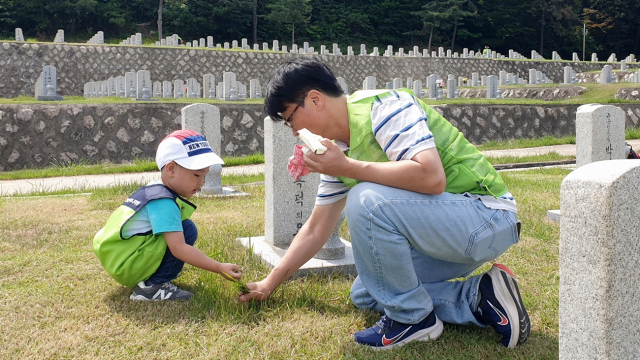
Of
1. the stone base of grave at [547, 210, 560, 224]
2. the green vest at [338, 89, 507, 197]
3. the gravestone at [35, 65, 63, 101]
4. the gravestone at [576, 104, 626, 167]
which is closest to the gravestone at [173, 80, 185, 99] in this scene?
the gravestone at [35, 65, 63, 101]

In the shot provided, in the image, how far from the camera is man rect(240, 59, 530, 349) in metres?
2.00

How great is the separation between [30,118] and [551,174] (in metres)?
8.45

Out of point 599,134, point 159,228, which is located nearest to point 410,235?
point 159,228

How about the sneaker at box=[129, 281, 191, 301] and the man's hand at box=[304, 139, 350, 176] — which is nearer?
the man's hand at box=[304, 139, 350, 176]

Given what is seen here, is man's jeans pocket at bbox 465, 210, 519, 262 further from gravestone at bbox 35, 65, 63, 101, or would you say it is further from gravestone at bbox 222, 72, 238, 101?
gravestone at bbox 35, 65, 63, 101

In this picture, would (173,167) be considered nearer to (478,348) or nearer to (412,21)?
(478,348)

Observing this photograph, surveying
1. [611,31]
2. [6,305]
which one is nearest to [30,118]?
[6,305]

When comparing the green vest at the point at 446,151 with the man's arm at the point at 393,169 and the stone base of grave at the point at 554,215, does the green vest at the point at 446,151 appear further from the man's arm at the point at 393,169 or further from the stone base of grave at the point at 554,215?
the stone base of grave at the point at 554,215

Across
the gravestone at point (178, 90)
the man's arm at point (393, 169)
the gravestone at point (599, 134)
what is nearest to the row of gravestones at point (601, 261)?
the man's arm at point (393, 169)

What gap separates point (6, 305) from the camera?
103 inches

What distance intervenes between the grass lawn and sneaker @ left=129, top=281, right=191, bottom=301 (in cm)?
6

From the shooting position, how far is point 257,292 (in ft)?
8.15

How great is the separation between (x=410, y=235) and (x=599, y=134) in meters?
4.46

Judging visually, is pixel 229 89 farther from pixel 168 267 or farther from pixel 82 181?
pixel 168 267
